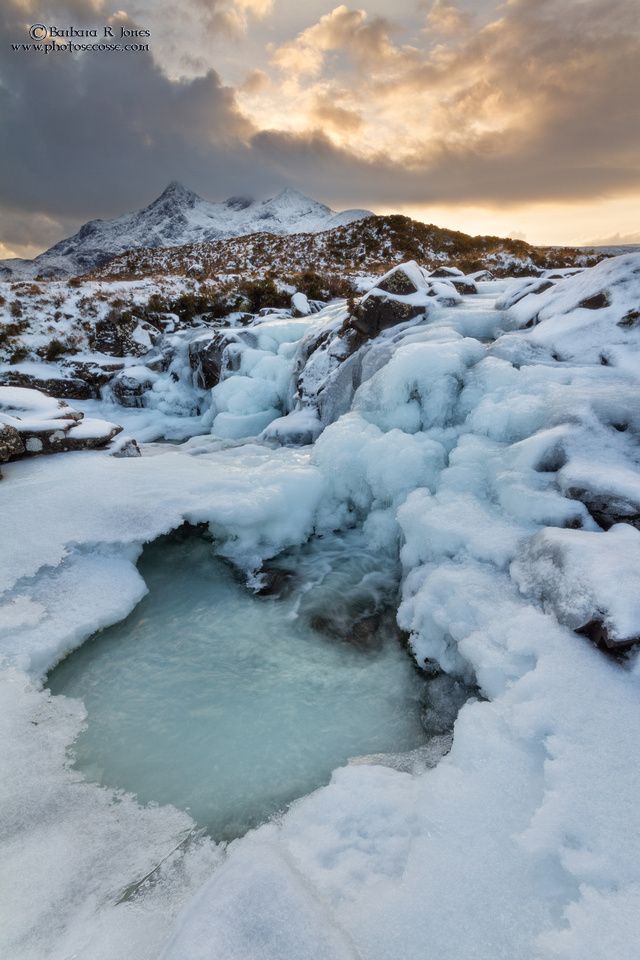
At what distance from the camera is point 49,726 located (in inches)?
A: 134

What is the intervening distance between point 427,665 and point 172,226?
389 ft

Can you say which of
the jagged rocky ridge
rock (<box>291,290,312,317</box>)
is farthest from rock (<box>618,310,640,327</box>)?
rock (<box>291,290,312,317</box>)

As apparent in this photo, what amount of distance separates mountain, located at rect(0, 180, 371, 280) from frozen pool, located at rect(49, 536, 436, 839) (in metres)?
81.5

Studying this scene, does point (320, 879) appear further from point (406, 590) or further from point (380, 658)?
point (406, 590)

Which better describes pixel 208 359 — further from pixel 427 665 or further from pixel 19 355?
pixel 427 665

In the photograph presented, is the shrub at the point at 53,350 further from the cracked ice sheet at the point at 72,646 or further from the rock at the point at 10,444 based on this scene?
the cracked ice sheet at the point at 72,646

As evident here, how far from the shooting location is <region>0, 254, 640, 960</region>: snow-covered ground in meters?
2.05

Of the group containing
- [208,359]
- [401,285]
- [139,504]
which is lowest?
[139,504]

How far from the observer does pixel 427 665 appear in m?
4.12

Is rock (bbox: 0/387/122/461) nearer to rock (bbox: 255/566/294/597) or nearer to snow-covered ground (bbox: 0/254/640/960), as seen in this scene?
snow-covered ground (bbox: 0/254/640/960)

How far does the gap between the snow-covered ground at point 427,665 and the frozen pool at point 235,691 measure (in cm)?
22

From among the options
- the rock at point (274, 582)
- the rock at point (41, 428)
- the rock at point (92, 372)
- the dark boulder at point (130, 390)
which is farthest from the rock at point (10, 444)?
the rock at point (92, 372)

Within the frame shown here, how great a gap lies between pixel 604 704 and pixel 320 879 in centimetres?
189

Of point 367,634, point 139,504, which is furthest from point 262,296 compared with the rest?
point 367,634
